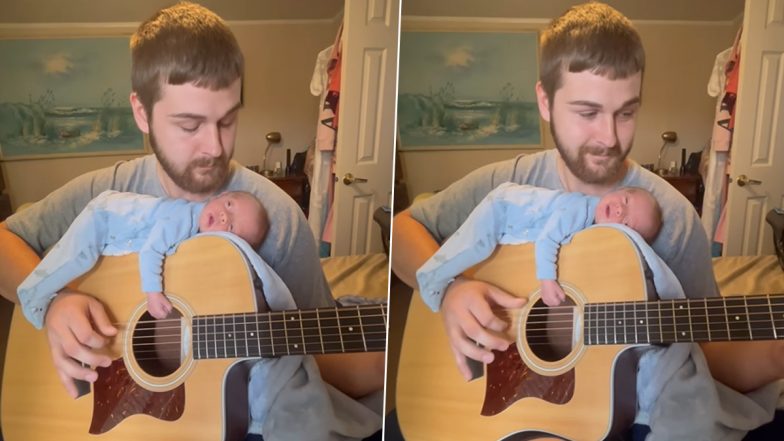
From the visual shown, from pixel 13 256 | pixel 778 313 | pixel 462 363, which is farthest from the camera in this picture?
pixel 462 363

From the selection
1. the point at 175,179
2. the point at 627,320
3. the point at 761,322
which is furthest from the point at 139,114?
the point at 761,322

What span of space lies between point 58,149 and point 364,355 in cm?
78

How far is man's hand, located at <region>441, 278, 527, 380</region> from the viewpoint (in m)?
1.67

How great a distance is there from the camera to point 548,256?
1624 millimetres

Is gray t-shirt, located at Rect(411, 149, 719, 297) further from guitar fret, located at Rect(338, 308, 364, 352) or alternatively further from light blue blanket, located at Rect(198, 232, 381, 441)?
light blue blanket, located at Rect(198, 232, 381, 441)

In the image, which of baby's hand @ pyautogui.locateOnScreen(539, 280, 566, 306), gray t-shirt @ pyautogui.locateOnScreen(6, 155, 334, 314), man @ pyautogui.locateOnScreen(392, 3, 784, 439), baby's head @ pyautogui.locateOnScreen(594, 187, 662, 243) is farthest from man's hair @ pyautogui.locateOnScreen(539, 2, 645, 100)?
gray t-shirt @ pyautogui.locateOnScreen(6, 155, 334, 314)

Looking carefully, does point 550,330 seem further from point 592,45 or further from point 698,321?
point 592,45

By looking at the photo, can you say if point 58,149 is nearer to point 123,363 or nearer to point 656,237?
point 123,363

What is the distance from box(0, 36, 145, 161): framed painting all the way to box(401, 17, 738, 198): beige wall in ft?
3.49

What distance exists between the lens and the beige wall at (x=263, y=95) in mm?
1580

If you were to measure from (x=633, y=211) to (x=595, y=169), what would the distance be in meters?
0.12

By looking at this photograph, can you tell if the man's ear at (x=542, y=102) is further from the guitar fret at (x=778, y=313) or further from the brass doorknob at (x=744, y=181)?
the guitar fret at (x=778, y=313)

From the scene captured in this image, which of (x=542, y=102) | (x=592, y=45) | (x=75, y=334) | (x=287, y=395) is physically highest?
(x=592, y=45)

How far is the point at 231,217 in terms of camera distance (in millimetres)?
1578
